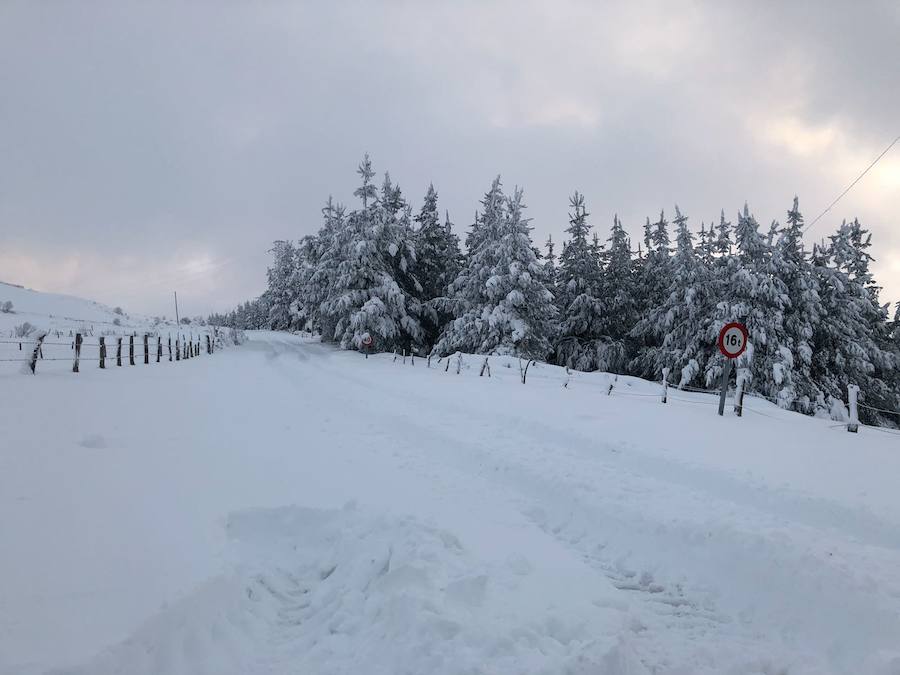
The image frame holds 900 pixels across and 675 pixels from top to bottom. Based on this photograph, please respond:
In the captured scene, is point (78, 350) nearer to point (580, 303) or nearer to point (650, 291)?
point (580, 303)

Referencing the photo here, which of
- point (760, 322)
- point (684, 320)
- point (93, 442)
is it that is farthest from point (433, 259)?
point (93, 442)

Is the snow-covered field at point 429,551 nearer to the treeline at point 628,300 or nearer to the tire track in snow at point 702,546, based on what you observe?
the tire track in snow at point 702,546

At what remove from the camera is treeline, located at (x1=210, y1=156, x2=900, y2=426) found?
25.6 m

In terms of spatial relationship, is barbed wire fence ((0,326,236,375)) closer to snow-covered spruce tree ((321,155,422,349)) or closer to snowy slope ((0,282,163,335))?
snowy slope ((0,282,163,335))

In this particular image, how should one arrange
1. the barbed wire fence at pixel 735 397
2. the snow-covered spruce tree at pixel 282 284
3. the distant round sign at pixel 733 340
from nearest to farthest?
1. the barbed wire fence at pixel 735 397
2. the distant round sign at pixel 733 340
3. the snow-covered spruce tree at pixel 282 284

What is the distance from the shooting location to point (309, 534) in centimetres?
463

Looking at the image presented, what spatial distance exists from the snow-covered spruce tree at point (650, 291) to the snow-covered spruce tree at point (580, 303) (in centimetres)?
277

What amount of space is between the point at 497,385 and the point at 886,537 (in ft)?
41.3

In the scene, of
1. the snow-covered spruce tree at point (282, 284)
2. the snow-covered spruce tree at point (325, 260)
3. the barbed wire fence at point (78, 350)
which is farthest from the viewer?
the snow-covered spruce tree at point (282, 284)

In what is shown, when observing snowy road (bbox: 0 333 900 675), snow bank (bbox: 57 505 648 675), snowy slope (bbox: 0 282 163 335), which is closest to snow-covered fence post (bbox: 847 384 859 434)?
snowy road (bbox: 0 333 900 675)

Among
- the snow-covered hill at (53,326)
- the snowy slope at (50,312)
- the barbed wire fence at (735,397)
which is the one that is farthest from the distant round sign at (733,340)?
the snowy slope at (50,312)

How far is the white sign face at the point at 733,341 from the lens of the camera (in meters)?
11.3

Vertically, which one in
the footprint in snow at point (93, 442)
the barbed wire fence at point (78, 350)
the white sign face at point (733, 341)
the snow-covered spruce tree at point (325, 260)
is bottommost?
the footprint in snow at point (93, 442)

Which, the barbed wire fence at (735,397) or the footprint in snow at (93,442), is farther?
the barbed wire fence at (735,397)
